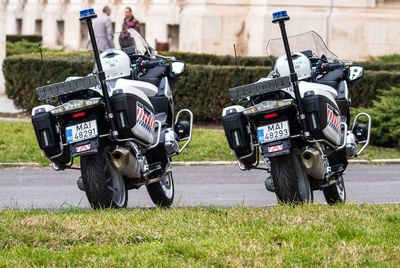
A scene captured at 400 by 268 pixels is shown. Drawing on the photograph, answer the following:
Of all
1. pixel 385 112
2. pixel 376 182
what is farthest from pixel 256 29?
pixel 376 182

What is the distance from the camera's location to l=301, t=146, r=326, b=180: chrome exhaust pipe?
7895 mm

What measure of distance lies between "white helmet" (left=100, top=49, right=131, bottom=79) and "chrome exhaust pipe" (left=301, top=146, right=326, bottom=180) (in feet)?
5.86

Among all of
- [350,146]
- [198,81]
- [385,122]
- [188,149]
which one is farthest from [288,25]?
[350,146]

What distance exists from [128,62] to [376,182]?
423 centimetres

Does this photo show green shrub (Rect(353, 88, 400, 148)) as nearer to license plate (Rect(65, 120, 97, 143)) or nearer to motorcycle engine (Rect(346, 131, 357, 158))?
motorcycle engine (Rect(346, 131, 357, 158))

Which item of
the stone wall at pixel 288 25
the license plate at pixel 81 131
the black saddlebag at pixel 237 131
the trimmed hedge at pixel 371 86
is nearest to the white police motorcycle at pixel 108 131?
the license plate at pixel 81 131

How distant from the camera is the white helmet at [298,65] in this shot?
27.6 feet

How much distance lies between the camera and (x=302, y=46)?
9.06m

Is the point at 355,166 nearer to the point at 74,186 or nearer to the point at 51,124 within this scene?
the point at 74,186

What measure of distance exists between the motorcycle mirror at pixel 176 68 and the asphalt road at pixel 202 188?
1268mm

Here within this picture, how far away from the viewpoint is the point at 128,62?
867cm

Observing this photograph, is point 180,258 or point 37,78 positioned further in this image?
point 37,78

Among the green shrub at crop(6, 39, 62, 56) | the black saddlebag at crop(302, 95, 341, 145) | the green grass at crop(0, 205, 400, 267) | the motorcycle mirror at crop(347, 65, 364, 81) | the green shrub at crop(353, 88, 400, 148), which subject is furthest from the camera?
the green shrub at crop(6, 39, 62, 56)

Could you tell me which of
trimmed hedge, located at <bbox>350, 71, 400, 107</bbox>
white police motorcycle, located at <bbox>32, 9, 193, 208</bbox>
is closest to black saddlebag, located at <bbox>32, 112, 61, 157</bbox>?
white police motorcycle, located at <bbox>32, 9, 193, 208</bbox>
